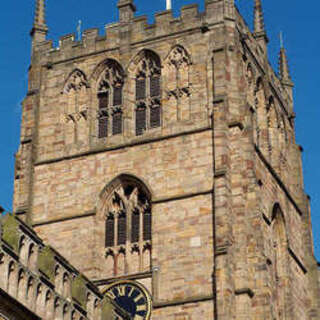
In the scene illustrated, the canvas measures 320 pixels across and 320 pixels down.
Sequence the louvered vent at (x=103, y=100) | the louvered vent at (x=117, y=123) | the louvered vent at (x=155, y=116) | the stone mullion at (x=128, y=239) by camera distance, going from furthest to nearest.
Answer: the louvered vent at (x=103, y=100), the louvered vent at (x=117, y=123), the louvered vent at (x=155, y=116), the stone mullion at (x=128, y=239)

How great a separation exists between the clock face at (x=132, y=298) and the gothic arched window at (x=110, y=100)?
235 inches

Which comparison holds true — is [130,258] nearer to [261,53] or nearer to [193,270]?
[193,270]

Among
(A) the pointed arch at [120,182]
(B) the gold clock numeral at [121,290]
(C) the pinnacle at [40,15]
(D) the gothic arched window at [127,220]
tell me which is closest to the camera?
(B) the gold clock numeral at [121,290]

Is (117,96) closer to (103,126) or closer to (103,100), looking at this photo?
(103,100)

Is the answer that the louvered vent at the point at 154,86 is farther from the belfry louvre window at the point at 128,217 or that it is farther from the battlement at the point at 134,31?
the belfry louvre window at the point at 128,217

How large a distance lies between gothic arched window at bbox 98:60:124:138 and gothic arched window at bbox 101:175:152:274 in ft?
7.89

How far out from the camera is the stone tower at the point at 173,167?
38.7 metres

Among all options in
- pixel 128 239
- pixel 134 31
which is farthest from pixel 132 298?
pixel 134 31

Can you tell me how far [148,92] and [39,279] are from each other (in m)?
18.9

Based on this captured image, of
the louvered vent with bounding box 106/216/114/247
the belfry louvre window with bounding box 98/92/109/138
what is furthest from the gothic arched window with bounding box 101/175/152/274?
the belfry louvre window with bounding box 98/92/109/138

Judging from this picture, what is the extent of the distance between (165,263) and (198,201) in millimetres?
2258

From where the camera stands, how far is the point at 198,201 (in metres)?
39.6

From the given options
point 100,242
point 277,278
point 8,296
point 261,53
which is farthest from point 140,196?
point 8,296

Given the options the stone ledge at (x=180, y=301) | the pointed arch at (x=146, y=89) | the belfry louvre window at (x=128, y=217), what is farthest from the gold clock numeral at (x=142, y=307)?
the pointed arch at (x=146, y=89)
